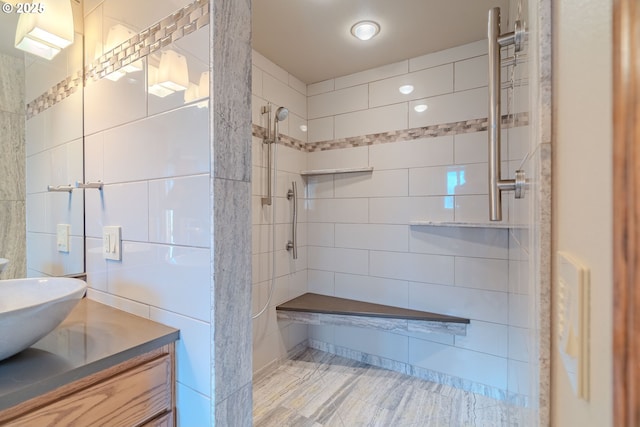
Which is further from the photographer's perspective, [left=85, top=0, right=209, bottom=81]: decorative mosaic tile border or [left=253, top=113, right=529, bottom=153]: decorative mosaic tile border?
[left=253, top=113, right=529, bottom=153]: decorative mosaic tile border

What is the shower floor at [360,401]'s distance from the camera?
1729 mm

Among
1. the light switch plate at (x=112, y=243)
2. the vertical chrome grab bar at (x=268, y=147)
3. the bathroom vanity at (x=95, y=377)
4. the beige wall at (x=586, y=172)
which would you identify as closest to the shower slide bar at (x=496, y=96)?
the beige wall at (x=586, y=172)

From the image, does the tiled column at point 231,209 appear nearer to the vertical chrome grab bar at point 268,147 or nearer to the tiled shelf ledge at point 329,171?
the vertical chrome grab bar at point 268,147

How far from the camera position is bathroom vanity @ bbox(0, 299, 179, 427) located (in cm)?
64

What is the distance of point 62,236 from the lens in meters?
1.27

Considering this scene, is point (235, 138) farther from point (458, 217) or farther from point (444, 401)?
point (444, 401)

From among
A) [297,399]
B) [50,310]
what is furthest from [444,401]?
[50,310]

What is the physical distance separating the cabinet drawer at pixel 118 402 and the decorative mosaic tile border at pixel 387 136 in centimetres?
165

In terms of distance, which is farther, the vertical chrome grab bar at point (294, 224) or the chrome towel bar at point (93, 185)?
the vertical chrome grab bar at point (294, 224)

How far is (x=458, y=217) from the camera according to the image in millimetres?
2002

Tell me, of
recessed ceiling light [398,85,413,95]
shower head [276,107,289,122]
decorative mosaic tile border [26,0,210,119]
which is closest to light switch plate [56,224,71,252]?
decorative mosaic tile border [26,0,210,119]

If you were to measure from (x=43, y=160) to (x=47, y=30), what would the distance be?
1.78 ft

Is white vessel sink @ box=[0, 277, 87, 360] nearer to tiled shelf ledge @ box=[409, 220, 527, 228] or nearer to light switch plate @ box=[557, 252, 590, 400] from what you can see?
light switch plate @ box=[557, 252, 590, 400]

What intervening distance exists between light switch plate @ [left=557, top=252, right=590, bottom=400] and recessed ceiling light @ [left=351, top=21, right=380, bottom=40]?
6.07 feet
